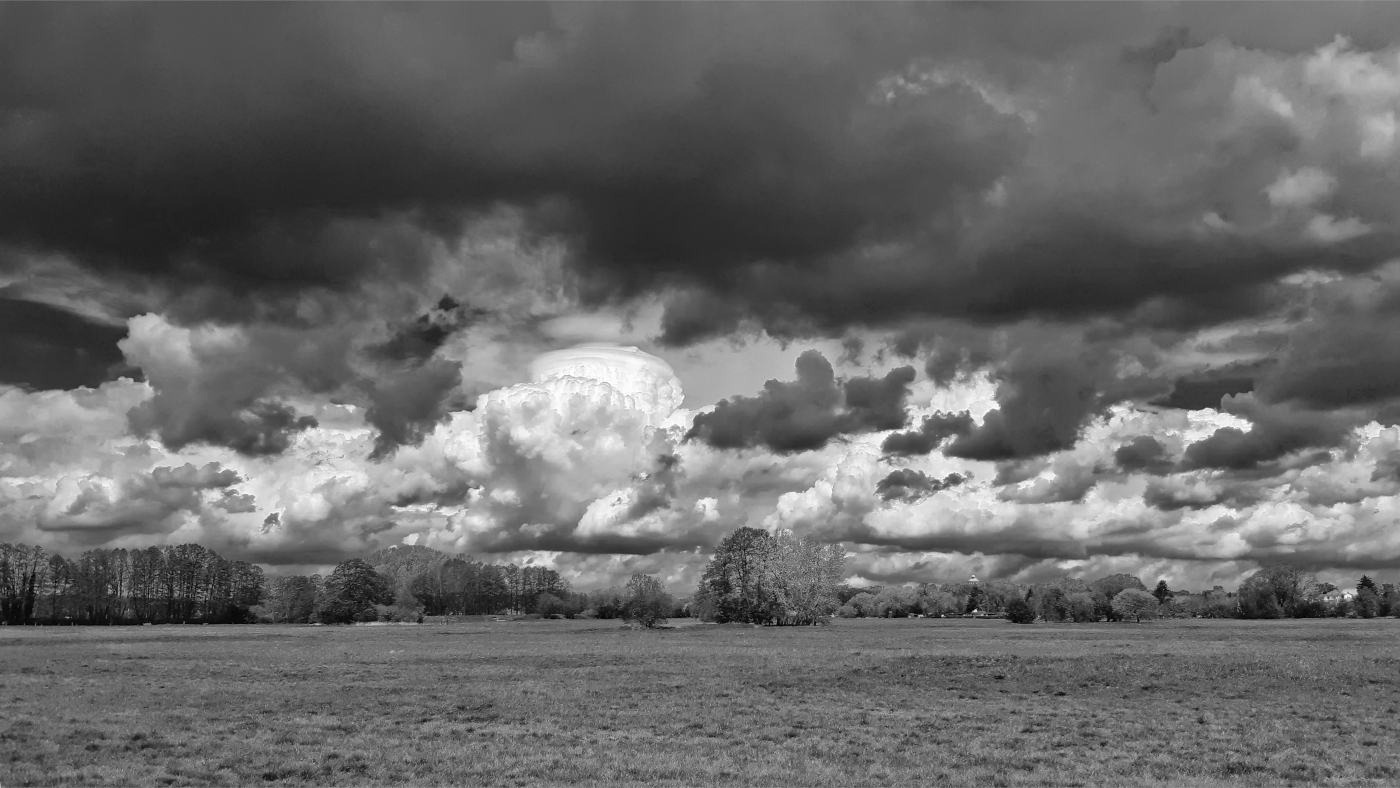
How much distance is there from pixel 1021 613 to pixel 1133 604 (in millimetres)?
26669

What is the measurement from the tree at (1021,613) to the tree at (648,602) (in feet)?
269

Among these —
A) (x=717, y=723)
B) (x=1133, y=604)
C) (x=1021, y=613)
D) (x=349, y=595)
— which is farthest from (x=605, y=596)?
(x=717, y=723)

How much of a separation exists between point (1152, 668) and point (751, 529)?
95.2 m

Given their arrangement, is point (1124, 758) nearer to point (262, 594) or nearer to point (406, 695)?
point (406, 695)

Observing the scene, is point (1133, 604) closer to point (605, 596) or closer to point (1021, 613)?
point (1021, 613)

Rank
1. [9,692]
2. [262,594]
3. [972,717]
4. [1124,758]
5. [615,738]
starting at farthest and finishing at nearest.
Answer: [262,594], [9,692], [972,717], [615,738], [1124,758]

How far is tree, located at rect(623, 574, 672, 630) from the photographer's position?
382 ft

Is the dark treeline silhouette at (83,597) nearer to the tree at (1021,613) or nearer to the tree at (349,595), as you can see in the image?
the tree at (349,595)

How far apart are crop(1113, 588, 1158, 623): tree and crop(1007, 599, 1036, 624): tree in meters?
19.3

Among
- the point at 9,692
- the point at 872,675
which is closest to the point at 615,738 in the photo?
the point at 872,675

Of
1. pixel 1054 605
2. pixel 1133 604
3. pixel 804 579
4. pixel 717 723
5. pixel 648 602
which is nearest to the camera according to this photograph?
pixel 717 723

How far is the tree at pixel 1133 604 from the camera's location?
178387mm

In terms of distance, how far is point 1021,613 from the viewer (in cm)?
17012

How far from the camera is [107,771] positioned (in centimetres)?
1897
